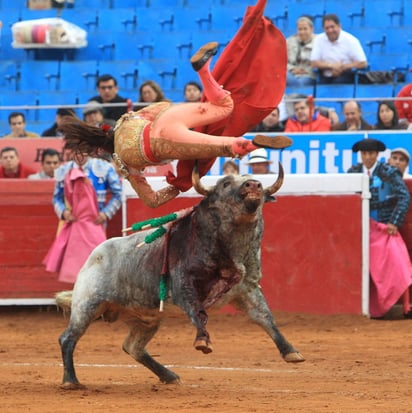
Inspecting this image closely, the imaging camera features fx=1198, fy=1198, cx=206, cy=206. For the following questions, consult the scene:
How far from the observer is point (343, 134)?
40.1 feet

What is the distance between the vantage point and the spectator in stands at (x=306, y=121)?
491 inches

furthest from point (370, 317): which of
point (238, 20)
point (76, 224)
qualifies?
point (238, 20)

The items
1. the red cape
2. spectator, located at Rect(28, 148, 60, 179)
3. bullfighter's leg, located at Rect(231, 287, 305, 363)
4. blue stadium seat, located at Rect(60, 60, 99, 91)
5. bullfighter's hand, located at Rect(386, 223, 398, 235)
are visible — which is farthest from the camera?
blue stadium seat, located at Rect(60, 60, 99, 91)

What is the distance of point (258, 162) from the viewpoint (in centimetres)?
1133

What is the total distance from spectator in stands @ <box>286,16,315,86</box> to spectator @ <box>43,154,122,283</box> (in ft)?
11.0

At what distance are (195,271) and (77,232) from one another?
14.5 feet

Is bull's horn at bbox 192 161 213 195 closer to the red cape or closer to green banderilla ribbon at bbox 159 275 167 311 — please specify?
the red cape

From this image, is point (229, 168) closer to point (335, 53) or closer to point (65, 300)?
point (335, 53)

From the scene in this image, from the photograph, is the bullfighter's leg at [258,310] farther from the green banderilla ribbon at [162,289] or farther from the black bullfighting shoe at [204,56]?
the black bullfighting shoe at [204,56]

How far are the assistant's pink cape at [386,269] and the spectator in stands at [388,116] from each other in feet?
4.43

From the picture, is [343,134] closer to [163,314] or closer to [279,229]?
[279,229]

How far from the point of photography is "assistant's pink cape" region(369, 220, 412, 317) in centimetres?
1130

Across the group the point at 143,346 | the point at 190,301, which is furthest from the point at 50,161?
the point at 190,301

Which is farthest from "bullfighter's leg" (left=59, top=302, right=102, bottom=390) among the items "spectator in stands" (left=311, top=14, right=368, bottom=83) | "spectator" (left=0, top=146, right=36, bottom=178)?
"spectator in stands" (left=311, top=14, right=368, bottom=83)
